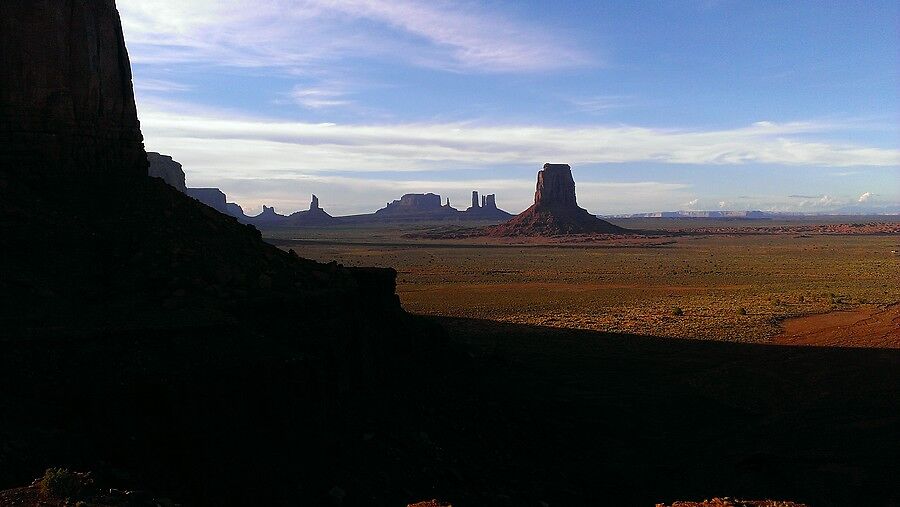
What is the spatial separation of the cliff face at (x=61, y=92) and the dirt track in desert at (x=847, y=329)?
82.4 feet

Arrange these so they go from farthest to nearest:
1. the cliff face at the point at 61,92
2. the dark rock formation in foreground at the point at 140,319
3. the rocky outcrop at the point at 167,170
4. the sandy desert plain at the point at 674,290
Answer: the rocky outcrop at the point at 167,170
the sandy desert plain at the point at 674,290
the cliff face at the point at 61,92
the dark rock formation in foreground at the point at 140,319

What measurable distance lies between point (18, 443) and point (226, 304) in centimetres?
458

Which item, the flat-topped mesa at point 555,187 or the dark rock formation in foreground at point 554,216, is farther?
the flat-topped mesa at point 555,187

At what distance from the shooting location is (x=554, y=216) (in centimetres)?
14488

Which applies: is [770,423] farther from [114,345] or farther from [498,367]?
[114,345]

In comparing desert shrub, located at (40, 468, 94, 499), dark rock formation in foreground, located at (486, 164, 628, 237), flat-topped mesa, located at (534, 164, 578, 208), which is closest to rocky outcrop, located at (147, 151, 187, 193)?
dark rock formation in foreground, located at (486, 164, 628, 237)

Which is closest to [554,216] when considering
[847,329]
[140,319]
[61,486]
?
[847,329]

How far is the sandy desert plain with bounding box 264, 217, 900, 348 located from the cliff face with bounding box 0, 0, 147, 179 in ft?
71.6

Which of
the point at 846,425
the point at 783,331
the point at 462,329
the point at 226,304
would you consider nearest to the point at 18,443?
the point at 226,304

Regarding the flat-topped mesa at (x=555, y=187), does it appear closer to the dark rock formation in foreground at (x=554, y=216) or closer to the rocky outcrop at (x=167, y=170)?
the dark rock formation in foreground at (x=554, y=216)

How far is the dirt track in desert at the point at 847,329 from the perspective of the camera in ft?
87.4

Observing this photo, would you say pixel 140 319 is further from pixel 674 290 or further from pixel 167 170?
pixel 167 170

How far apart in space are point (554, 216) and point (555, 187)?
43.0ft

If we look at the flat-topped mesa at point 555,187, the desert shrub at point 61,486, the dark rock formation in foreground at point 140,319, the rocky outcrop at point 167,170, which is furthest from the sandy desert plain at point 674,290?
the flat-topped mesa at point 555,187
